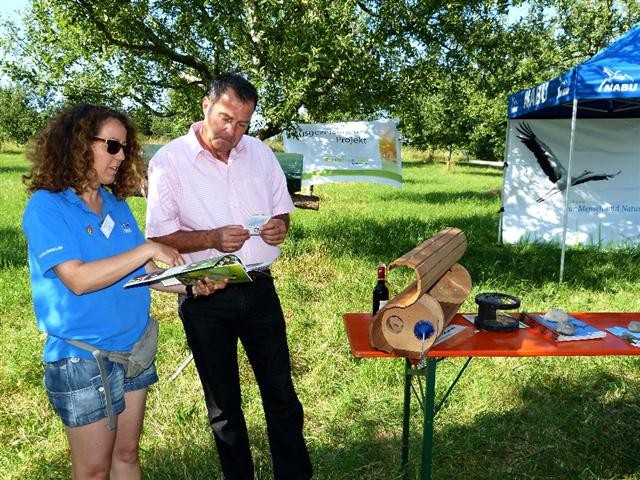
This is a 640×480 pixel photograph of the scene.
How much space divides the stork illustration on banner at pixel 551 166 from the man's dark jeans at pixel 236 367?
8393 millimetres

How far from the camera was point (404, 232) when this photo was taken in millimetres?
10383

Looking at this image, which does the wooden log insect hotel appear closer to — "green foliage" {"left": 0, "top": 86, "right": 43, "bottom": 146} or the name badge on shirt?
the name badge on shirt

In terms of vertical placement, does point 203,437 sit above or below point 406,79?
below

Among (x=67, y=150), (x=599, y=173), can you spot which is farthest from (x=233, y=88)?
(x=599, y=173)

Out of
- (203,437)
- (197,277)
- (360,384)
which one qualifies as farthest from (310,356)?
(197,277)

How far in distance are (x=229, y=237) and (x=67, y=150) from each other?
2.65 feet

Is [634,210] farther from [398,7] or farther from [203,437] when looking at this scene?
[203,437]

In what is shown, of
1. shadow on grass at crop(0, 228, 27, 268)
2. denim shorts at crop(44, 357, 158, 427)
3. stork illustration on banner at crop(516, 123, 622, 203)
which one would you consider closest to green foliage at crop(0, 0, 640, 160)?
stork illustration on banner at crop(516, 123, 622, 203)

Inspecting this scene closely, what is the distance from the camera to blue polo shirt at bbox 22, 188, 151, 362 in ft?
6.48

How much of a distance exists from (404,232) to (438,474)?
23.8 feet

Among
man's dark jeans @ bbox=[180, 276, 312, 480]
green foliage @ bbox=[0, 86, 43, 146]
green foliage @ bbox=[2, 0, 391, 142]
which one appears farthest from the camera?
green foliage @ bbox=[0, 86, 43, 146]

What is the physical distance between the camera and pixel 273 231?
9.18 feet

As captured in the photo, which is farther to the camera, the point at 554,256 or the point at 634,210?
the point at 634,210

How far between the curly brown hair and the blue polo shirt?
6 cm
